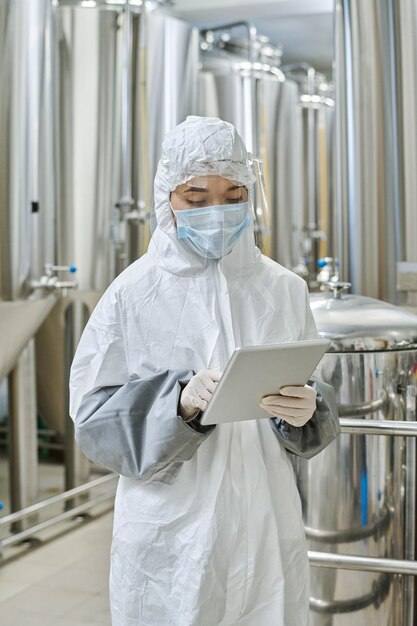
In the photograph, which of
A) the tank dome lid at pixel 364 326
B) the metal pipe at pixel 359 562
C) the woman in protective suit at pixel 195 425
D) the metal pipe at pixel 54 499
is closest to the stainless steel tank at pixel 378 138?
the tank dome lid at pixel 364 326

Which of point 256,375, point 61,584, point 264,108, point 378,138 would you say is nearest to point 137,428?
point 256,375

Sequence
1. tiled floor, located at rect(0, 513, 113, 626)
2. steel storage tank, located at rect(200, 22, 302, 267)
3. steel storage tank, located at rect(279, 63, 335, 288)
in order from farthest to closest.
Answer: steel storage tank, located at rect(279, 63, 335, 288), steel storage tank, located at rect(200, 22, 302, 267), tiled floor, located at rect(0, 513, 113, 626)

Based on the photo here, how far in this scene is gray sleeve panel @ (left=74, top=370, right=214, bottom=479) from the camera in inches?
51.6

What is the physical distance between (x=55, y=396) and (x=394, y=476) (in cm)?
224

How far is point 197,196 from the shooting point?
4.56 feet

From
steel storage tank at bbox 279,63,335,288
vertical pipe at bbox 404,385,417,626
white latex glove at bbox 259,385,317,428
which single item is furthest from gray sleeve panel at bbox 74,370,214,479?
steel storage tank at bbox 279,63,335,288

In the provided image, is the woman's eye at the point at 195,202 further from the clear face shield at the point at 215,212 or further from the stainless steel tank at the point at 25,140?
the stainless steel tank at the point at 25,140

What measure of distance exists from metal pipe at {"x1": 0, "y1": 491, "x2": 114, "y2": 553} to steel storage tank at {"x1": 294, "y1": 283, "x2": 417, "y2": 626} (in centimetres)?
171

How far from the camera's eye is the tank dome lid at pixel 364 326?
2061 millimetres

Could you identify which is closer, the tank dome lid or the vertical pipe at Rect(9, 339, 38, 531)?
the tank dome lid

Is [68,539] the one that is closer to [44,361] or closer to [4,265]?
[44,361]

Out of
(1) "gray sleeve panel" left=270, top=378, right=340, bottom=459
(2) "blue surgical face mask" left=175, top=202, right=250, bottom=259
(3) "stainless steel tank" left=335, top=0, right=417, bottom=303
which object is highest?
(3) "stainless steel tank" left=335, top=0, right=417, bottom=303

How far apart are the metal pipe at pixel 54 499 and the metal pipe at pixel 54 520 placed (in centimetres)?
6

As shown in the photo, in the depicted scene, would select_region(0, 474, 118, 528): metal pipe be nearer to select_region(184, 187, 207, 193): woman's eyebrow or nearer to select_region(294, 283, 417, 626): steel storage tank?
select_region(294, 283, 417, 626): steel storage tank
